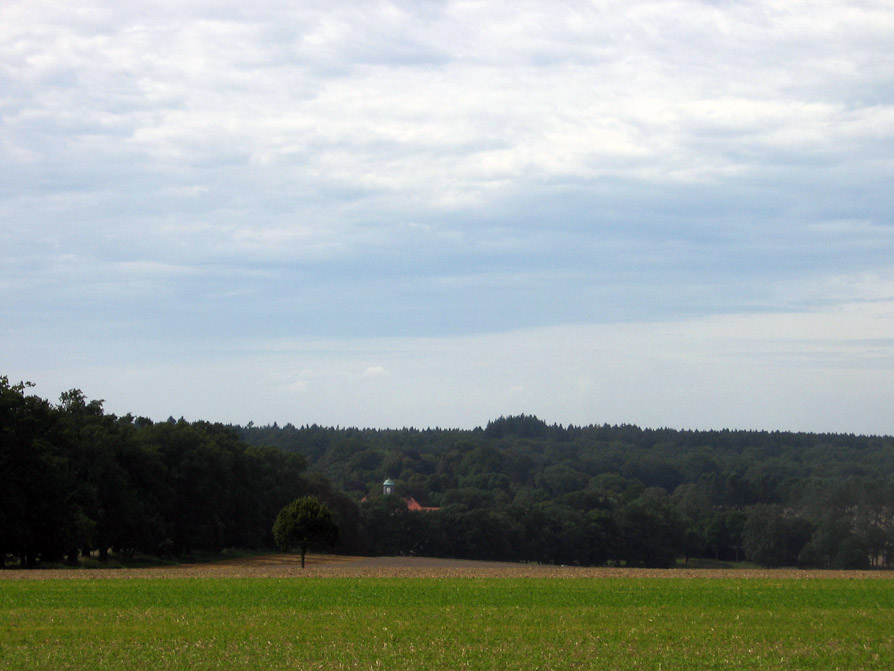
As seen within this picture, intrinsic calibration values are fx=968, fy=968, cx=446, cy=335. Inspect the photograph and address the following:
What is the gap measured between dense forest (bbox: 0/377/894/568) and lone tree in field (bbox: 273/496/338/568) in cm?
1169

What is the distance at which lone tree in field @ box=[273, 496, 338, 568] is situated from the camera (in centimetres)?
5550

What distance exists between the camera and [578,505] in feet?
397

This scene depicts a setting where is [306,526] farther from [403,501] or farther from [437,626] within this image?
[403,501]

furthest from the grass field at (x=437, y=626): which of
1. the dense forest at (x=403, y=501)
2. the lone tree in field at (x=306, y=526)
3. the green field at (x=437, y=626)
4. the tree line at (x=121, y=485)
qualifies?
the dense forest at (x=403, y=501)

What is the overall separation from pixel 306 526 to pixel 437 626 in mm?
30767

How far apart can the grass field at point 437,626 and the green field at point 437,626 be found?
56 millimetres

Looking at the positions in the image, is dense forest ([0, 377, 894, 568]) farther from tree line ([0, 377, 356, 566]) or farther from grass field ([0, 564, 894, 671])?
grass field ([0, 564, 894, 671])

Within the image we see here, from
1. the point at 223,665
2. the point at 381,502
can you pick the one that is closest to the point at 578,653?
the point at 223,665

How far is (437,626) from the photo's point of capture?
A: 25.9 meters

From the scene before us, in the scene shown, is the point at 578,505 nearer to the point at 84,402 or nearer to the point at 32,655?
the point at 84,402

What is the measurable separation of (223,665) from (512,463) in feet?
547

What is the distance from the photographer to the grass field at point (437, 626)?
2064 cm

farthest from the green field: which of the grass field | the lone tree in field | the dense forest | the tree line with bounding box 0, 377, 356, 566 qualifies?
the dense forest

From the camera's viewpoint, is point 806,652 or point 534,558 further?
point 534,558
